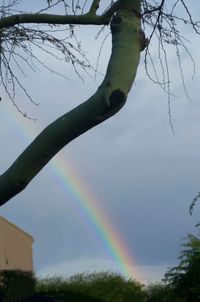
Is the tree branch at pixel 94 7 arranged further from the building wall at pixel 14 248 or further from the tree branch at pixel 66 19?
the building wall at pixel 14 248

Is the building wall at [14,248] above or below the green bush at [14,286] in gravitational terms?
above

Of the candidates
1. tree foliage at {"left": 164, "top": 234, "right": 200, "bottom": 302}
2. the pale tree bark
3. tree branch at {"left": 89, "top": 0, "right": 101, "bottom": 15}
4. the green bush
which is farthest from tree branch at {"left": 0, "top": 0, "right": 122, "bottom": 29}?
tree foliage at {"left": 164, "top": 234, "right": 200, "bottom": 302}

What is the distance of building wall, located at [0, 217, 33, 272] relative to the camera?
22781 millimetres

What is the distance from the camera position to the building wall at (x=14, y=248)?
22.8 m

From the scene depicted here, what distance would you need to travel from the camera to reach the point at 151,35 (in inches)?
202

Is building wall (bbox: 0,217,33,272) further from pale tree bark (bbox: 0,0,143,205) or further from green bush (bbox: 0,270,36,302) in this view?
pale tree bark (bbox: 0,0,143,205)

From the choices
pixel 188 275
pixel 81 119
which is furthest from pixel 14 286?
pixel 81 119

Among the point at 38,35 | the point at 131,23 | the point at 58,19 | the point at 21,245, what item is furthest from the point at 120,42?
the point at 21,245

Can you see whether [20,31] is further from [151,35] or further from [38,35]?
[151,35]

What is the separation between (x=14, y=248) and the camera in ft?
79.5

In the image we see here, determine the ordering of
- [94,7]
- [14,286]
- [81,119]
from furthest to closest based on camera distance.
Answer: [14,286]
[94,7]
[81,119]

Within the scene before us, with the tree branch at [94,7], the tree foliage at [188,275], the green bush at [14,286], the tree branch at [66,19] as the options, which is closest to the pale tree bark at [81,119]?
the tree branch at [66,19]

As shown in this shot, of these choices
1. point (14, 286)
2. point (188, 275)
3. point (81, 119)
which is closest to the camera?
point (81, 119)

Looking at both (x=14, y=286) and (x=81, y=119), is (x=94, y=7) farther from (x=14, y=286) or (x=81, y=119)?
(x=14, y=286)
